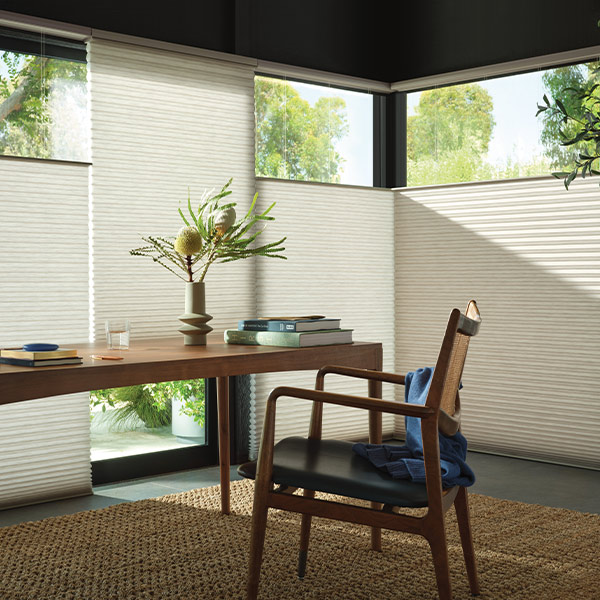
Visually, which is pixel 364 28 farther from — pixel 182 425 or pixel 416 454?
pixel 416 454

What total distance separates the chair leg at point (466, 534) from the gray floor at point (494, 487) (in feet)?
3.74

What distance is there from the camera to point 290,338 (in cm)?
282

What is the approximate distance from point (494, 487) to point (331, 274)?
1.52 metres

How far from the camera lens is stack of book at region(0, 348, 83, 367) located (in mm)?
2201

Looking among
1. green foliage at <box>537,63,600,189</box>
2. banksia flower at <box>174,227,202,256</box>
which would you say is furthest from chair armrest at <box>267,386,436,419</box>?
green foliage at <box>537,63,600,189</box>

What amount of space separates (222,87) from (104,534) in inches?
89.6

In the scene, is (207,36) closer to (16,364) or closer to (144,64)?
(144,64)

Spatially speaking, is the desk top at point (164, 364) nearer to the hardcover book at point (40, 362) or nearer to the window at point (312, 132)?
the hardcover book at point (40, 362)

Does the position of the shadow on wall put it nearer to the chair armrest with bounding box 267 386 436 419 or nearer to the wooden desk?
the wooden desk

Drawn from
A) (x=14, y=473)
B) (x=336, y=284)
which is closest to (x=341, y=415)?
(x=336, y=284)

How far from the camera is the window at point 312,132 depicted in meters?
4.53

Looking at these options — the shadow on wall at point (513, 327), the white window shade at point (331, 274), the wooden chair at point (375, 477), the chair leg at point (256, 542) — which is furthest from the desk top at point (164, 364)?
the shadow on wall at point (513, 327)

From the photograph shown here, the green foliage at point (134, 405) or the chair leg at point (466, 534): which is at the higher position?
the green foliage at point (134, 405)

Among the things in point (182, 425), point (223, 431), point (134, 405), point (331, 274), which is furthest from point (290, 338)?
point (331, 274)
